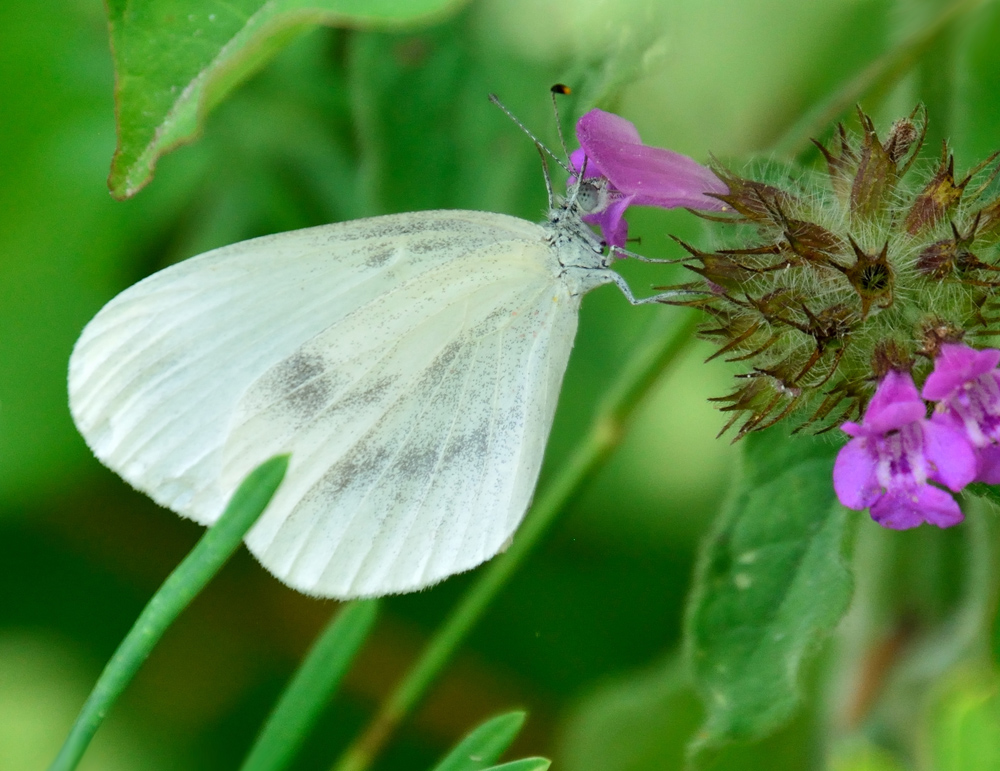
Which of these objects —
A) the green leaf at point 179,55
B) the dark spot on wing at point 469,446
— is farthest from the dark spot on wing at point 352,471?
the green leaf at point 179,55

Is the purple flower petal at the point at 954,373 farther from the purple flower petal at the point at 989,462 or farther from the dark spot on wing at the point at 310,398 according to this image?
the dark spot on wing at the point at 310,398

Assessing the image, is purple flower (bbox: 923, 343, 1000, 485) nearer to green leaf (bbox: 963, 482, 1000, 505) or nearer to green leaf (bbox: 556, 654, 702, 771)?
green leaf (bbox: 963, 482, 1000, 505)

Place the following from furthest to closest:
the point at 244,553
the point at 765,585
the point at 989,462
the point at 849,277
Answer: the point at 244,553, the point at 765,585, the point at 849,277, the point at 989,462

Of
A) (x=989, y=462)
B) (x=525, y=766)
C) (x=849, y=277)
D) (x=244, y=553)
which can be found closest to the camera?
(x=525, y=766)

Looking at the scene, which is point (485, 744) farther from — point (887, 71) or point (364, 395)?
point (887, 71)

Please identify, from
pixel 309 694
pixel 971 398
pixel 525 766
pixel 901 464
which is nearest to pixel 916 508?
pixel 901 464

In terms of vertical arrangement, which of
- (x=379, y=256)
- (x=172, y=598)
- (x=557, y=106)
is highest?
(x=557, y=106)

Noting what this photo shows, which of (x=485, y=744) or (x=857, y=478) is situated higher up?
(x=857, y=478)

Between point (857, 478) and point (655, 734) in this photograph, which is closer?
point (857, 478)
